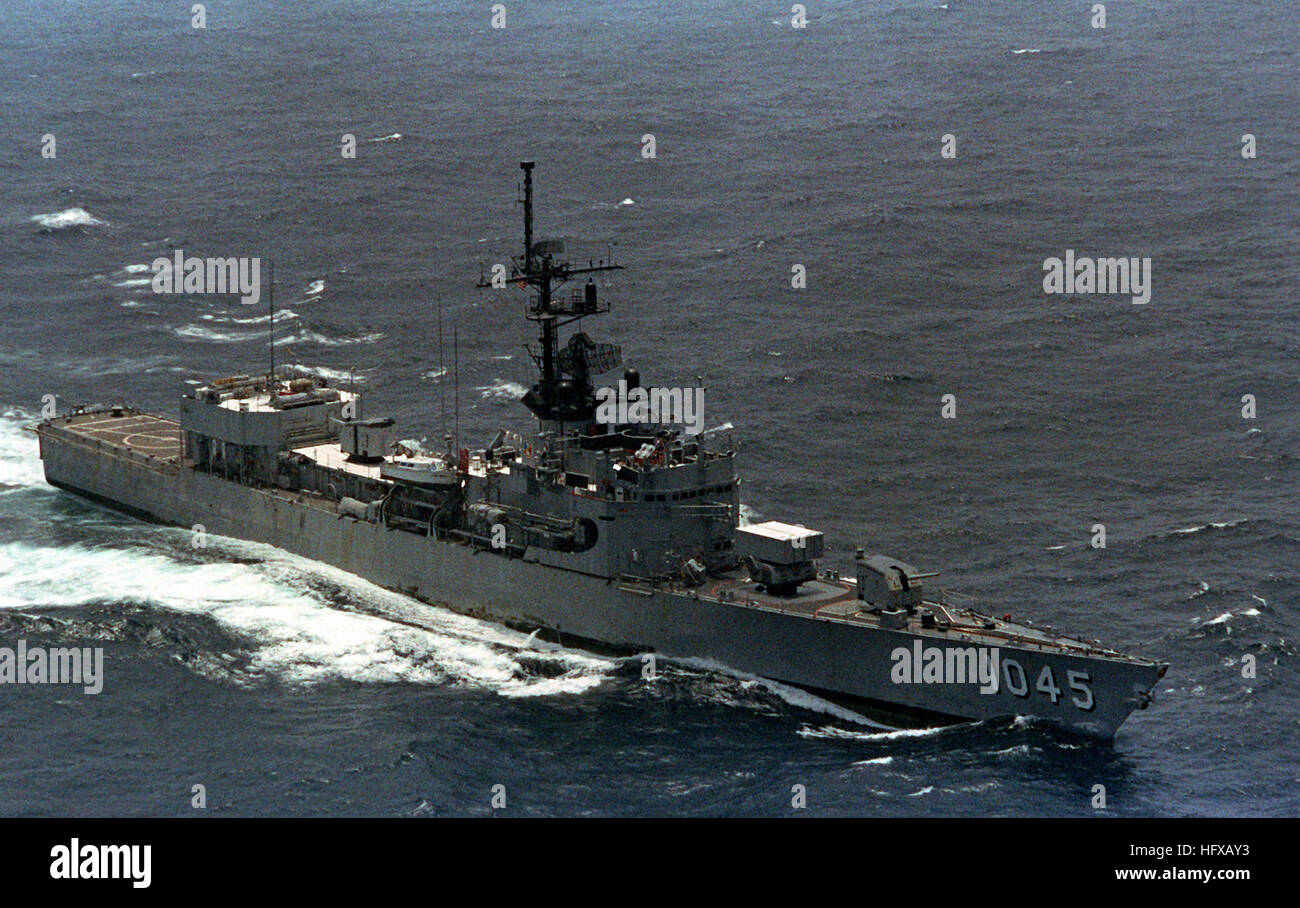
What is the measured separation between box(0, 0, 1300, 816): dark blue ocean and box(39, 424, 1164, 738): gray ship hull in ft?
3.03

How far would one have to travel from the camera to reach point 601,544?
70875 mm

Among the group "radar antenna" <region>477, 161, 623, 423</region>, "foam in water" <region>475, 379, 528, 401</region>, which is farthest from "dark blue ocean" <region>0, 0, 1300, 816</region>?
"radar antenna" <region>477, 161, 623, 423</region>

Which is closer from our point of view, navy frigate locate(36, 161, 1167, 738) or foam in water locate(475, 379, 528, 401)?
navy frigate locate(36, 161, 1167, 738)

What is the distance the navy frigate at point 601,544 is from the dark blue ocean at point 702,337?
4.17ft

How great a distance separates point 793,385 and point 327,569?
85.4ft

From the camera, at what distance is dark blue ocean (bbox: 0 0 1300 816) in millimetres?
62406

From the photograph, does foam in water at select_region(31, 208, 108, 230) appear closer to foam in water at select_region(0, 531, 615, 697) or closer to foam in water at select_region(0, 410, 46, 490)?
foam in water at select_region(0, 410, 46, 490)

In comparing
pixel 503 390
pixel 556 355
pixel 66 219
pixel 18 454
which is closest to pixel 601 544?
pixel 556 355

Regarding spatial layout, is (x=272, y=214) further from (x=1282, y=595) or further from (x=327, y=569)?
(x=1282, y=595)

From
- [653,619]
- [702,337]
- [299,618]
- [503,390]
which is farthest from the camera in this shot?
[702,337]

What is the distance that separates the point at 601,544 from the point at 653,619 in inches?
137

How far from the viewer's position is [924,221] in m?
113

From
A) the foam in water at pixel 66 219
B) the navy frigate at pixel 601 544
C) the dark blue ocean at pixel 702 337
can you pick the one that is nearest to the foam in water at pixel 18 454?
the dark blue ocean at pixel 702 337

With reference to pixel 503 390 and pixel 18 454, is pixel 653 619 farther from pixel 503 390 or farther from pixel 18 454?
pixel 18 454
